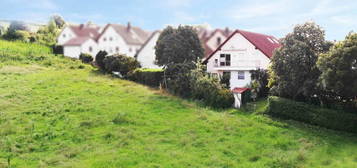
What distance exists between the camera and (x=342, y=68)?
25.3 meters

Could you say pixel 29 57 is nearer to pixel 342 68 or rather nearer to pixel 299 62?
pixel 299 62

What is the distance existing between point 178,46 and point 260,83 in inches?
421

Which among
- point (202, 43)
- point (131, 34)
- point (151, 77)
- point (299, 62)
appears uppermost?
point (131, 34)

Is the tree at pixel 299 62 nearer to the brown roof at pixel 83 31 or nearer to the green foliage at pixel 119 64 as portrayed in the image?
the green foliage at pixel 119 64

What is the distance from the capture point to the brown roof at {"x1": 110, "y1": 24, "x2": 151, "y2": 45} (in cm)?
7317

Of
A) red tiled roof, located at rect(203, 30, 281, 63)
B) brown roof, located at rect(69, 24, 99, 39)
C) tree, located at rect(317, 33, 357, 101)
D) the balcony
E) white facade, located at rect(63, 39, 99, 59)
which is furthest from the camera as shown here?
brown roof, located at rect(69, 24, 99, 39)

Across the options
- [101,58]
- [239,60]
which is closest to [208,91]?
[239,60]

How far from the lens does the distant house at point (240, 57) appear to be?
4069 centimetres

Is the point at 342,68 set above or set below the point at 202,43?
below

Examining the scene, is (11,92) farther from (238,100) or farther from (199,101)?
(238,100)

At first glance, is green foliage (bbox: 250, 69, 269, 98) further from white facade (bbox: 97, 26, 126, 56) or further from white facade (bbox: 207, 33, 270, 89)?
white facade (bbox: 97, 26, 126, 56)

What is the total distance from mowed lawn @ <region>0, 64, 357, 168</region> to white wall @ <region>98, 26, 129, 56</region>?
36.0 m

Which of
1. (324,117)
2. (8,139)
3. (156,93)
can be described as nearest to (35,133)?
(8,139)

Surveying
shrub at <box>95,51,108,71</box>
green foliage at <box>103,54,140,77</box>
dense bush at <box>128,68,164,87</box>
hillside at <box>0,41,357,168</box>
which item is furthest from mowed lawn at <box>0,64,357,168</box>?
shrub at <box>95,51,108,71</box>
